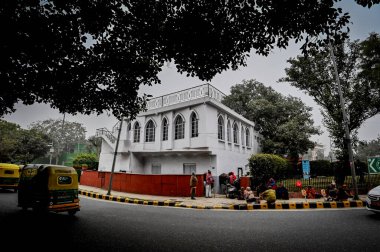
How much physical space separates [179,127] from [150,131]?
3478mm

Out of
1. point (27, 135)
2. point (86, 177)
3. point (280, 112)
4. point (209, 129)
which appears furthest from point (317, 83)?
point (27, 135)

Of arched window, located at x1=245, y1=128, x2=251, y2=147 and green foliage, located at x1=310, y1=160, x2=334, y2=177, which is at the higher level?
arched window, located at x1=245, y1=128, x2=251, y2=147

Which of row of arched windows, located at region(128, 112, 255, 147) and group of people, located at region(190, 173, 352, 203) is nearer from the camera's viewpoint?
group of people, located at region(190, 173, 352, 203)

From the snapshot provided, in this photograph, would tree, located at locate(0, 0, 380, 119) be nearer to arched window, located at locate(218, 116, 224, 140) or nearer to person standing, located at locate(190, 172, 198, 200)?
person standing, located at locate(190, 172, 198, 200)

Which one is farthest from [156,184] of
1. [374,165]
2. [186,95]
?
[374,165]

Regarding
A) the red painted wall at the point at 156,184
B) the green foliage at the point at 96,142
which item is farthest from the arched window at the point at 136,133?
the green foliage at the point at 96,142

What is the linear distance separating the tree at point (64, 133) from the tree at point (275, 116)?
48820 millimetres

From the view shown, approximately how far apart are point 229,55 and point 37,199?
322 inches

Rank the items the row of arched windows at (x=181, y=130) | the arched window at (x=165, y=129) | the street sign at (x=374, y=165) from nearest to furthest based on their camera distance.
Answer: the street sign at (x=374, y=165)
the row of arched windows at (x=181, y=130)
the arched window at (x=165, y=129)

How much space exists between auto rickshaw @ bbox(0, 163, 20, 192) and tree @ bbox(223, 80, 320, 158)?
2367cm

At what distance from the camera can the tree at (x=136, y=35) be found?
18.6 feet

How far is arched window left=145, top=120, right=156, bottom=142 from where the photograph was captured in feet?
72.5

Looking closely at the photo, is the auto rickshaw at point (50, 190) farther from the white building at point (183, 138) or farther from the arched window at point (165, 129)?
the arched window at point (165, 129)

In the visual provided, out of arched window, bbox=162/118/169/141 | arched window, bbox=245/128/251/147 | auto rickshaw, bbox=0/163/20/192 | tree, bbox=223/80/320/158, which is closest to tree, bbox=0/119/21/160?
auto rickshaw, bbox=0/163/20/192
